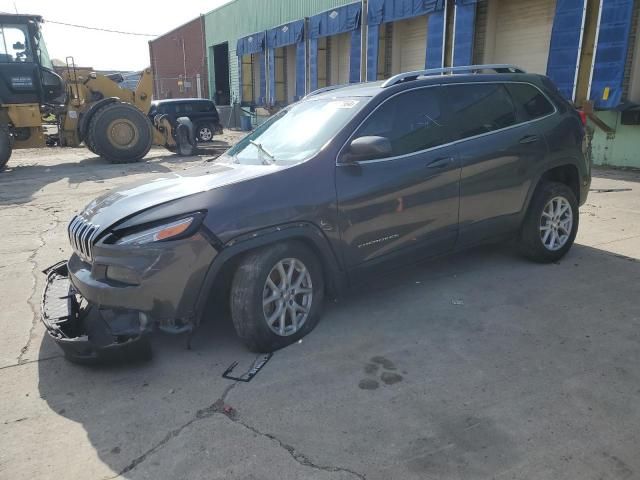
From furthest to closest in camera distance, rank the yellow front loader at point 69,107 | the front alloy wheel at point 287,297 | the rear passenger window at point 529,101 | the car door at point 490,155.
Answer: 1. the yellow front loader at point 69,107
2. the rear passenger window at point 529,101
3. the car door at point 490,155
4. the front alloy wheel at point 287,297

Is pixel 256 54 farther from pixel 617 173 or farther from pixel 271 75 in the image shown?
pixel 617 173

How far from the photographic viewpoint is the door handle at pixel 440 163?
400 centimetres

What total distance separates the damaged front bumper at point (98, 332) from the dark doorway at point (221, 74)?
32.2 metres

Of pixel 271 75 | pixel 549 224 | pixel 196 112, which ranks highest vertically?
pixel 271 75

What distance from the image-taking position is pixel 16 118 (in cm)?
1286

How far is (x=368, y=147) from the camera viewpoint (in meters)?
3.46

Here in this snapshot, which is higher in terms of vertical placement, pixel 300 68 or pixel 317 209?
pixel 300 68

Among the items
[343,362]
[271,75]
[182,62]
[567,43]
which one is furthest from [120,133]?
[182,62]

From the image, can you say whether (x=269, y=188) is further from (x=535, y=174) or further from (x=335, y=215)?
(x=535, y=174)

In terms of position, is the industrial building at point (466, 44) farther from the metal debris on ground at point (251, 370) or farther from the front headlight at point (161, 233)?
the front headlight at point (161, 233)

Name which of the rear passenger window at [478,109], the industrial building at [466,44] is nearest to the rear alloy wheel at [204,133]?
the industrial building at [466,44]

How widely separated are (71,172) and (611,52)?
42.7ft

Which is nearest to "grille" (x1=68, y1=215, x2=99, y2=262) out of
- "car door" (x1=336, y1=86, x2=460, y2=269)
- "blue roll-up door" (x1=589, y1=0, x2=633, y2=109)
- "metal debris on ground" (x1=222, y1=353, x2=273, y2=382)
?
"metal debris on ground" (x1=222, y1=353, x2=273, y2=382)

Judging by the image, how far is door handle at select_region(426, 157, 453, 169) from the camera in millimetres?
3998
